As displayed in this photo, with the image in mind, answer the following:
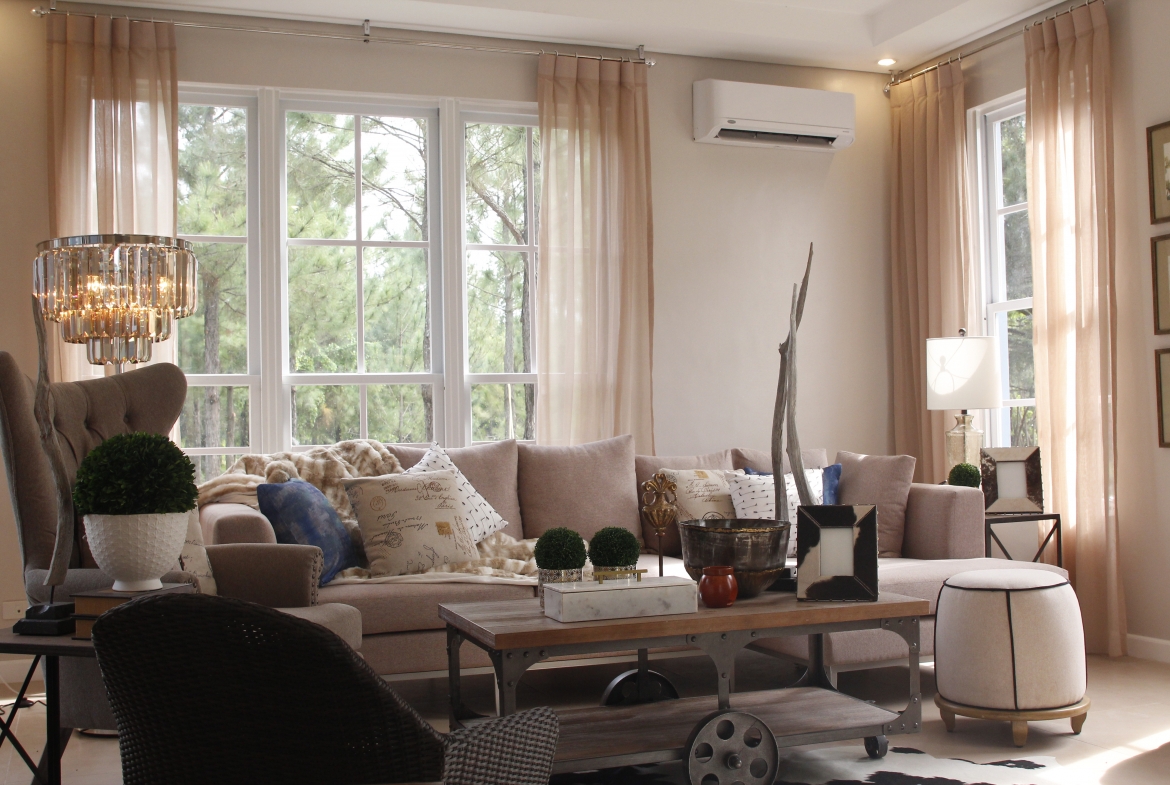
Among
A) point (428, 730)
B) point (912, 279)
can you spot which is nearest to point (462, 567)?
point (428, 730)

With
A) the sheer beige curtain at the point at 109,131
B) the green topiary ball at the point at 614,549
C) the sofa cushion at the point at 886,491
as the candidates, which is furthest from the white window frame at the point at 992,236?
the sheer beige curtain at the point at 109,131

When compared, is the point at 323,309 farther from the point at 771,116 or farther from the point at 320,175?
the point at 771,116

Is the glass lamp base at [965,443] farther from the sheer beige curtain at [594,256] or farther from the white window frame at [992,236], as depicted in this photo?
the sheer beige curtain at [594,256]

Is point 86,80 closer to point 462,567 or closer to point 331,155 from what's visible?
point 331,155

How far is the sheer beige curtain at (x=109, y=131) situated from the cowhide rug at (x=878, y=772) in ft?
8.65

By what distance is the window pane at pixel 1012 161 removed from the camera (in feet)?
16.1

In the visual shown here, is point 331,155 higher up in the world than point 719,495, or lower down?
higher up

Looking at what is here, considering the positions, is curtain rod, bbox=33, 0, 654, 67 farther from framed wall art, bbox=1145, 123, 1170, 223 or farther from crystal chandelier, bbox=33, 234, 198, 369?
framed wall art, bbox=1145, 123, 1170, 223

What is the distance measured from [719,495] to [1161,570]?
5.78 feet

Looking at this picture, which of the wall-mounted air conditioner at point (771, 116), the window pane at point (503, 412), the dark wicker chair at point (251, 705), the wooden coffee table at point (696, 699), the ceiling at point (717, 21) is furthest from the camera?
the wall-mounted air conditioner at point (771, 116)

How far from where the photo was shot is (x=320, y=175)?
4645 mm

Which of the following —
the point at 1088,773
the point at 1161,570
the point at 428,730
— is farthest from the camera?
the point at 1161,570

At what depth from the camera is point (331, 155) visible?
4.66 meters

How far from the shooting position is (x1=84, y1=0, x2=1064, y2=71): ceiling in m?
4.43
